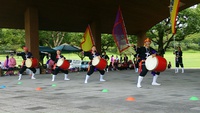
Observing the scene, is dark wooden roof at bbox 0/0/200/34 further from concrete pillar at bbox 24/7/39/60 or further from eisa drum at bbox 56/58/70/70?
eisa drum at bbox 56/58/70/70

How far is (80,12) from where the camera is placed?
19.7 meters

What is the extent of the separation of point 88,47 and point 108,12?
5525 mm

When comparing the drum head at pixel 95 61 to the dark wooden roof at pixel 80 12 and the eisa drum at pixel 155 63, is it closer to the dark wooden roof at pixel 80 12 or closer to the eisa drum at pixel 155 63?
the eisa drum at pixel 155 63

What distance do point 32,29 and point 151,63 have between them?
32.7 feet

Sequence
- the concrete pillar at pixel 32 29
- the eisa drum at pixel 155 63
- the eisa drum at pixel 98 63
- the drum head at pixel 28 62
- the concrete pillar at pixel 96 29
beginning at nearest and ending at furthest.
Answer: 1. the eisa drum at pixel 155 63
2. the eisa drum at pixel 98 63
3. the drum head at pixel 28 62
4. the concrete pillar at pixel 32 29
5. the concrete pillar at pixel 96 29

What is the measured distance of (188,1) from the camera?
62.7 ft

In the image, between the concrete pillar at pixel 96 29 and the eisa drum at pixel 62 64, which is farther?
the concrete pillar at pixel 96 29

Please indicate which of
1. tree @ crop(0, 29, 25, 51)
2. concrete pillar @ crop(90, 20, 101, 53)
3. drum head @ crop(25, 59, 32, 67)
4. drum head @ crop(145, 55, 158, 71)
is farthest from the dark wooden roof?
drum head @ crop(145, 55, 158, 71)

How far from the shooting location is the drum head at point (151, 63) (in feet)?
29.6

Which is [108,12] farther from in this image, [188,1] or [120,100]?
[120,100]

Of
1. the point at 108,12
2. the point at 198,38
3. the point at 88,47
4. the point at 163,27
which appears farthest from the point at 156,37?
the point at 88,47

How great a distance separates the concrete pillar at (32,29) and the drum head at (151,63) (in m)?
9.64

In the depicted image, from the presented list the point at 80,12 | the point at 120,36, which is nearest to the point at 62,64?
the point at 120,36

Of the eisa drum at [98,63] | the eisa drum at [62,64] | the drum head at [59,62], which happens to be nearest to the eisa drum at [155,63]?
the eisa drum at [98,63]
